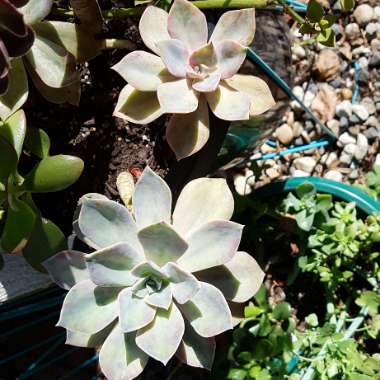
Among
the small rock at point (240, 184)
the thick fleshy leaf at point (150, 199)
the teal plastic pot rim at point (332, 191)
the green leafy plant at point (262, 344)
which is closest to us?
the thick fleshy leaf at point (150, 199)

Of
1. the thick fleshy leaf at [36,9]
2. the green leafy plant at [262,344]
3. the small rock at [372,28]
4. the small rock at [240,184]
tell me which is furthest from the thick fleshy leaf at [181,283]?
the small rock at [372,28]

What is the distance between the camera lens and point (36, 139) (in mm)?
751

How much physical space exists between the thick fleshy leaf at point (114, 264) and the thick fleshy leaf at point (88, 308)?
1.3 inches

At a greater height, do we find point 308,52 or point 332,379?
point 308,52

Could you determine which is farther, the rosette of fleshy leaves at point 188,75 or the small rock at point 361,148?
the small rock at point 361,148

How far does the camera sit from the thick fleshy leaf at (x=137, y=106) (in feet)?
2.39

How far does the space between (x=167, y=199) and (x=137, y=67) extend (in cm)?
17

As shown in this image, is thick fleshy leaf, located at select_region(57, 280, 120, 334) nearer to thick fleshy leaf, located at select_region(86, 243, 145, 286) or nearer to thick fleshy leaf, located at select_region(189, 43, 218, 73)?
thick fleshy leaf, located at select_region(86, 243, 145, 286)

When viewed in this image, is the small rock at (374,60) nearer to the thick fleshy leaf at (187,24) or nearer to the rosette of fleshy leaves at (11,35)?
the thick fleshy leaf at (187,24)

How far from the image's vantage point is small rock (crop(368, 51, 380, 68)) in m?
1.75

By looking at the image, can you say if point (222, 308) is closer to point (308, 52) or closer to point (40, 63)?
point (40, 63)

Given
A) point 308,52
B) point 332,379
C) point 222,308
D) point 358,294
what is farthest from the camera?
point 308,52

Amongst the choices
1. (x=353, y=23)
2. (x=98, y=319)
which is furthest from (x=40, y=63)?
(x=353, y=23)

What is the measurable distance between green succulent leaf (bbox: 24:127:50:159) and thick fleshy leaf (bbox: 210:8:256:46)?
0.81 feet
